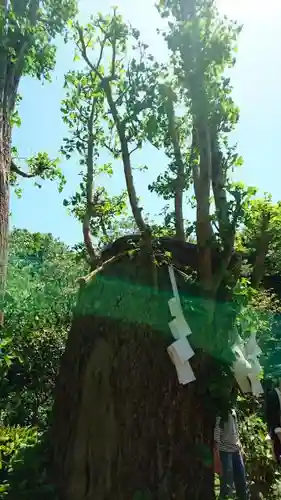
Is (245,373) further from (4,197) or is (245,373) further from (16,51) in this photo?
(16,51)

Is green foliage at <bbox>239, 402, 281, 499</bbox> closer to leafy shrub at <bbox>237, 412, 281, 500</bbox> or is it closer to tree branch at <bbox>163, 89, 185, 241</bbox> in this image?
leafy shrub at <bbox>237, 412, 281, 500</bbox>

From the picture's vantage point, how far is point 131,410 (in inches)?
153

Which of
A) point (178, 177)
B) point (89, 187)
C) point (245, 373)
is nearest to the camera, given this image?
point (245, 373)

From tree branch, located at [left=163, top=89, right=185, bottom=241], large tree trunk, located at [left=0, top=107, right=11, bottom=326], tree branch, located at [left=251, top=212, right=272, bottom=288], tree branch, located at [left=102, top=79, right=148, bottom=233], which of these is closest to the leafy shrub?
tree branch, located at [left=251, top=212, right=272, bottom=288]

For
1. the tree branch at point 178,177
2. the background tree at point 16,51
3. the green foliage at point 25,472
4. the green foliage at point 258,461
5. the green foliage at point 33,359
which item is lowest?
the green foliage at point 25,472

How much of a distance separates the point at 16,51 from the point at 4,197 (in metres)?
2.39

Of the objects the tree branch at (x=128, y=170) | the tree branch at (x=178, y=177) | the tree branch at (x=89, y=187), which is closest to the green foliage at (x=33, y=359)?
the tree branch at (x=89, y=187)

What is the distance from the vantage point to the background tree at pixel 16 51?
683 centimetres

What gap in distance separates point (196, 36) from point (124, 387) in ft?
9.93

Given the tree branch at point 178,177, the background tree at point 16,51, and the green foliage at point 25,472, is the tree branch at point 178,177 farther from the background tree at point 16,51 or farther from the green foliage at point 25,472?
the green foliage at point 25,472

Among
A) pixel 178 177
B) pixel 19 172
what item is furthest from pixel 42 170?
pixel 178 177

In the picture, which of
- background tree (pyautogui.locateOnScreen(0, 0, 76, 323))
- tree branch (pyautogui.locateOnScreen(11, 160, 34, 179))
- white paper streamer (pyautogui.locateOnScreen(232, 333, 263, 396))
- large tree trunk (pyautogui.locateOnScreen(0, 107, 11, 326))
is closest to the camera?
white paper streamer (pyautogui.locateOnScreen(232, 333, 263, 396))

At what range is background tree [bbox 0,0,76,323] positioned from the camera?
269 inches

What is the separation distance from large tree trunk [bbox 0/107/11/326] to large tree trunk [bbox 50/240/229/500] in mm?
2356
